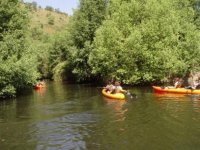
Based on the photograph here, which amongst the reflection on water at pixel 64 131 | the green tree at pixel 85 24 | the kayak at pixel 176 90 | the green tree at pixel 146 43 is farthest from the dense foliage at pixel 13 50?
the green tree at pixel 85 24

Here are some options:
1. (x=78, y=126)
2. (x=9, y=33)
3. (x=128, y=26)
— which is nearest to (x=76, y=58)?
(x=128, y=26)

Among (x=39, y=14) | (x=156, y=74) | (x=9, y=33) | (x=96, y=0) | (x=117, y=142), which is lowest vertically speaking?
(x=117, y=142)

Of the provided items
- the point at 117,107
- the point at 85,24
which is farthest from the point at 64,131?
the point at 85,24

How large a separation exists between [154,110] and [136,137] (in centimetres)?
711

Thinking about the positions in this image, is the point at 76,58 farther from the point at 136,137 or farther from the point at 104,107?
the point at 136,137

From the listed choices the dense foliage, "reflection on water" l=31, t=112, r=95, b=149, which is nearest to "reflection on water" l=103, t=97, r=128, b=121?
"reflection on water" l=31, t=112, r=95, b=149

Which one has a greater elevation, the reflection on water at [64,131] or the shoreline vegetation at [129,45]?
the shoreline vegetation at [129,45]

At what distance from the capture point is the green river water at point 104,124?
1620 centimetres

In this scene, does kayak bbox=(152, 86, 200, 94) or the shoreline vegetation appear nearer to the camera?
kayak bbox=(152, 86, 200, 94)

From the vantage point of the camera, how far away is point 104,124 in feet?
66.2

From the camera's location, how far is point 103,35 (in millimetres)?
41062

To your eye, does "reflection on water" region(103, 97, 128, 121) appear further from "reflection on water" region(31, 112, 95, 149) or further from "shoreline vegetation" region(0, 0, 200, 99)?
"shoreline vegetation" region(0, 0, 200, 99)

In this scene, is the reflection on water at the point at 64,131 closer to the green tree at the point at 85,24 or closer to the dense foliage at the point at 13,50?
the dense foliage at the point at 13,50

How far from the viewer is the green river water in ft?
53.2
